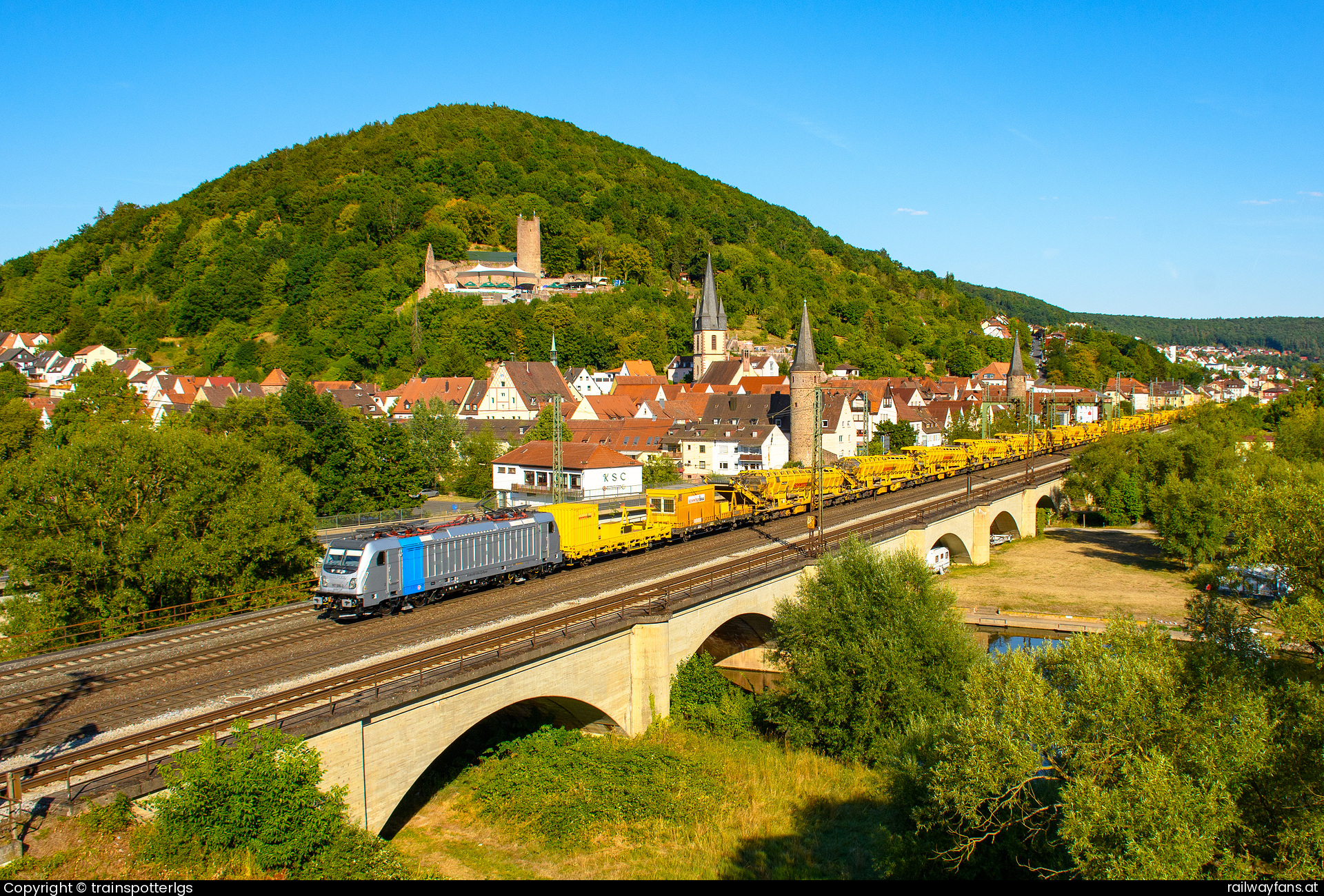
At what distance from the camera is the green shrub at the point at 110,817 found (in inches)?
489

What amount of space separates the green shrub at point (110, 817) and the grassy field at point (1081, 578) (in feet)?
109

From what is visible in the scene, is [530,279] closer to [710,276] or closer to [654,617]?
[710,276]

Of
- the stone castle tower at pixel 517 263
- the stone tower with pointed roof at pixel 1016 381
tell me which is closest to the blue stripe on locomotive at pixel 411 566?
the stone tower with pointed roof at pixel 1016 381

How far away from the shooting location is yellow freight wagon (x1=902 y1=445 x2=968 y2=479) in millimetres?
60406

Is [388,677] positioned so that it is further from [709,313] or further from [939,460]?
[709,313]

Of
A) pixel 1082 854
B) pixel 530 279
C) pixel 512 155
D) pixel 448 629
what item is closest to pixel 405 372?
pixel 530 279

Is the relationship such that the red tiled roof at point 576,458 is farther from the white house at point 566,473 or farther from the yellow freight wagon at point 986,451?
the yellow freight wagon at point 986,451

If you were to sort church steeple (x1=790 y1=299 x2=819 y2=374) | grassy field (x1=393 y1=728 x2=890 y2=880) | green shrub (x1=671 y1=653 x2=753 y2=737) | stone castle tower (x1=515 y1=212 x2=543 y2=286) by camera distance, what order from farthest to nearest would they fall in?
stone castle tower (x1=515 y1=212 x2=543 y2=286)
church steeple (x1=790 y1=299 x2=819 y2=374)
green shrub (x1=671 y1=653 x2=753 y2=737)
grassy field (x1=393 y1=728 x2=890 y2=880)

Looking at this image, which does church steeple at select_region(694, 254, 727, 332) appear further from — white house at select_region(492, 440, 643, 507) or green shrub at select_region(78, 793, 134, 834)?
green shrub at select_region(78, 793, 134, 834)

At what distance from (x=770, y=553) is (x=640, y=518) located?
6119 millimetres

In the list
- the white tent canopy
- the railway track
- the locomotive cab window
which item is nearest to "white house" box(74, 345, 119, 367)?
the white tent canopy

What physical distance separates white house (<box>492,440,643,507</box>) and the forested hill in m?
50.3

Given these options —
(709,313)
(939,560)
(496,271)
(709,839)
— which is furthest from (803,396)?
(496,271)

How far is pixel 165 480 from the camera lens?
31.1 meters
